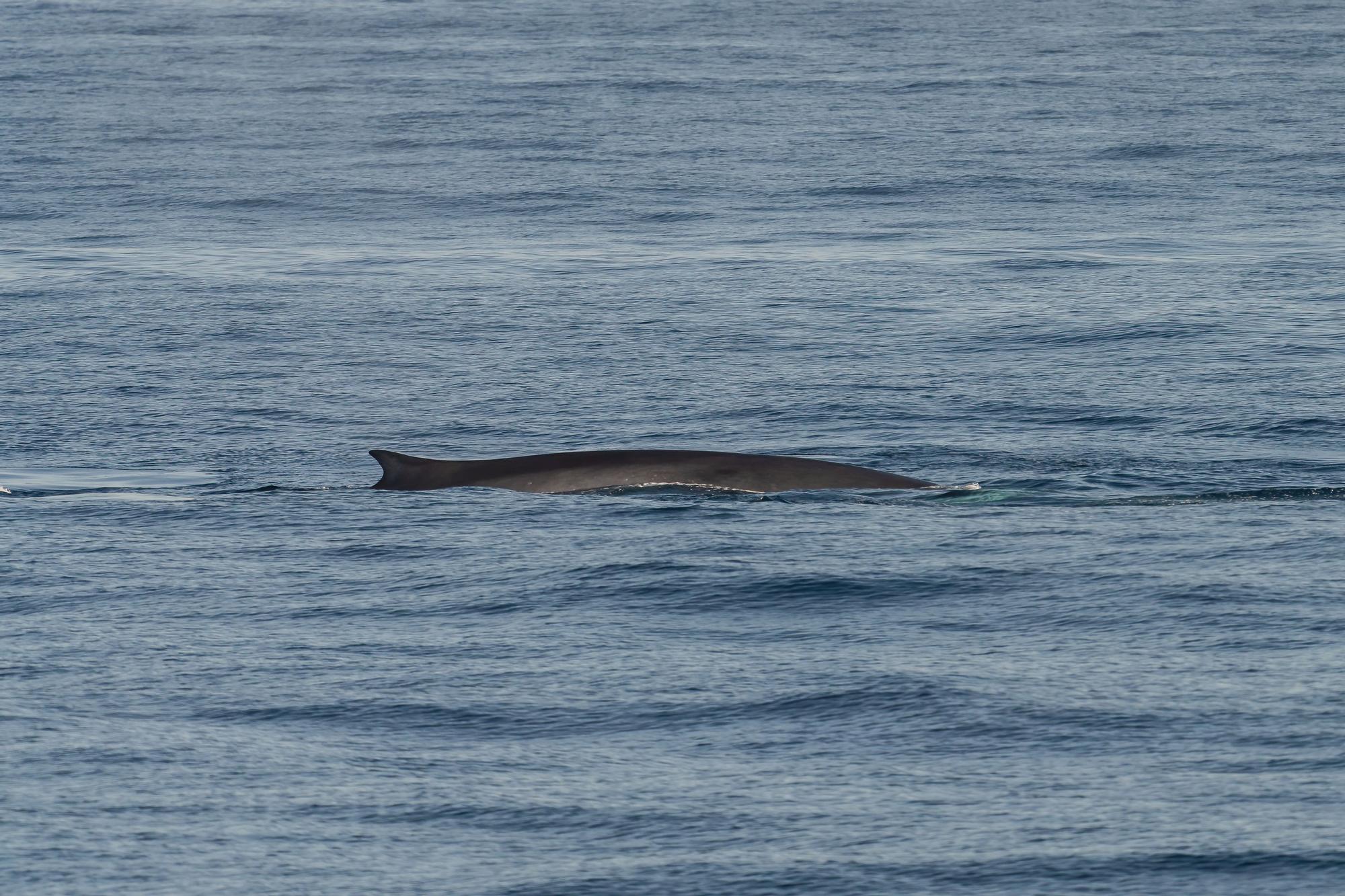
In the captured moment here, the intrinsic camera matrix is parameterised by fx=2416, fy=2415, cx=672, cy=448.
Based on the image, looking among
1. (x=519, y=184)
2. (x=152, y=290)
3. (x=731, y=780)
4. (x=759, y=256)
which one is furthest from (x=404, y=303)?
(x=731, y=780)

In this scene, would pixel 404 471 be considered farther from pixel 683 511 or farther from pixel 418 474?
pixel 683 511

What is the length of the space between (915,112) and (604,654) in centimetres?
2415

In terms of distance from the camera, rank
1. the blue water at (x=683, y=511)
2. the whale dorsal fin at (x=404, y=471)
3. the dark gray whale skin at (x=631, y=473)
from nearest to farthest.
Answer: the blue water at (x=683, y=511) → the dark gray whale skin at (x=631, y=473) → the whale dorsal fin at (x=404, y=471)

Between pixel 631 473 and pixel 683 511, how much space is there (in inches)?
18.0

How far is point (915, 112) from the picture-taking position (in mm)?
32281

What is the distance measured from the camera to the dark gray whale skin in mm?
11820

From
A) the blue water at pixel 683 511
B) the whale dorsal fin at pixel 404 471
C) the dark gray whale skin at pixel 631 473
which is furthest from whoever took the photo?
the whale dorsal fin at pixel 404 471

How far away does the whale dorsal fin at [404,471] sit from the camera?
12.1 meters

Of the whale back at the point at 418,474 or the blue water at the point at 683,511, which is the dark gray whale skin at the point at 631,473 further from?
the blue water at the point at 683,511

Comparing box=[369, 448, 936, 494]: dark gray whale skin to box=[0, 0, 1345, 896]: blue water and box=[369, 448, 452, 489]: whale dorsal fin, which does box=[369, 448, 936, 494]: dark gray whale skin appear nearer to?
box=[369, 448, 452, 489]: whale dorsal fin

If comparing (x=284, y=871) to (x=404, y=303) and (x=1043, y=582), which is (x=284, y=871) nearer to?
(x=1043, y=582)

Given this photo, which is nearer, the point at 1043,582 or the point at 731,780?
the point at 731,780

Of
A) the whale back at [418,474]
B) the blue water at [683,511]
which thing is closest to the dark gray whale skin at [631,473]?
the whale back at [418,474]

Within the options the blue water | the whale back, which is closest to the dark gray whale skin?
the whale back
